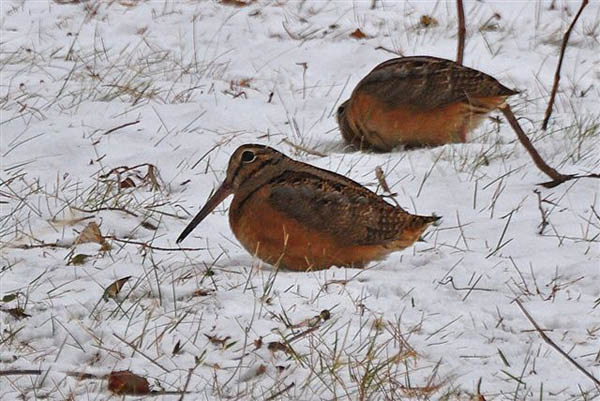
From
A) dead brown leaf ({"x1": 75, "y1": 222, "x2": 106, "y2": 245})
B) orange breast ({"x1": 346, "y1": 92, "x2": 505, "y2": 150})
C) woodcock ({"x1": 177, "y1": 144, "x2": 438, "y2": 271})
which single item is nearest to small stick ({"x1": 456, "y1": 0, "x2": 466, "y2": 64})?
orange breast ({"x1": 346, "y1": 92, "x2": 505, "y2": 150})

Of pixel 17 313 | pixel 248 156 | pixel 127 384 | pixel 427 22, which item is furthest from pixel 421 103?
pixel 127 384

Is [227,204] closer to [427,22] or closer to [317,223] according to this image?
[317,223]

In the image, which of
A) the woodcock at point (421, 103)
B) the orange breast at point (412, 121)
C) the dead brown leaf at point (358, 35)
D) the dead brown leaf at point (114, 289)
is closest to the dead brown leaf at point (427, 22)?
the dead brown leaf at point (358, 35)

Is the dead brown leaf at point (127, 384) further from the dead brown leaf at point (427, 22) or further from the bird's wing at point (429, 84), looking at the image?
the dead brown leaf at point (427, 22)

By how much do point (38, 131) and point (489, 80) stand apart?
8.51 ft

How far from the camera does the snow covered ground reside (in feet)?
13.2

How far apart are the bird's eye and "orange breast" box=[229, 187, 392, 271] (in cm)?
22

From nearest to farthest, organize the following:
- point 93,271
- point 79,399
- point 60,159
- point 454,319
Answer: point 79,399
point 454,319
point 93,271
point 60,159

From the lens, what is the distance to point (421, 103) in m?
7.17

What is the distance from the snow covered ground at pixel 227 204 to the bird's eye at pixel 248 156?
0.40 metres

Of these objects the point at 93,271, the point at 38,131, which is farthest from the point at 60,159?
the point at 93,271

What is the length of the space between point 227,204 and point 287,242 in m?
1.09

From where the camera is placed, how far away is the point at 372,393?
3762mm

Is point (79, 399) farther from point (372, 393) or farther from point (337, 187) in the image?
point (337, 187)
